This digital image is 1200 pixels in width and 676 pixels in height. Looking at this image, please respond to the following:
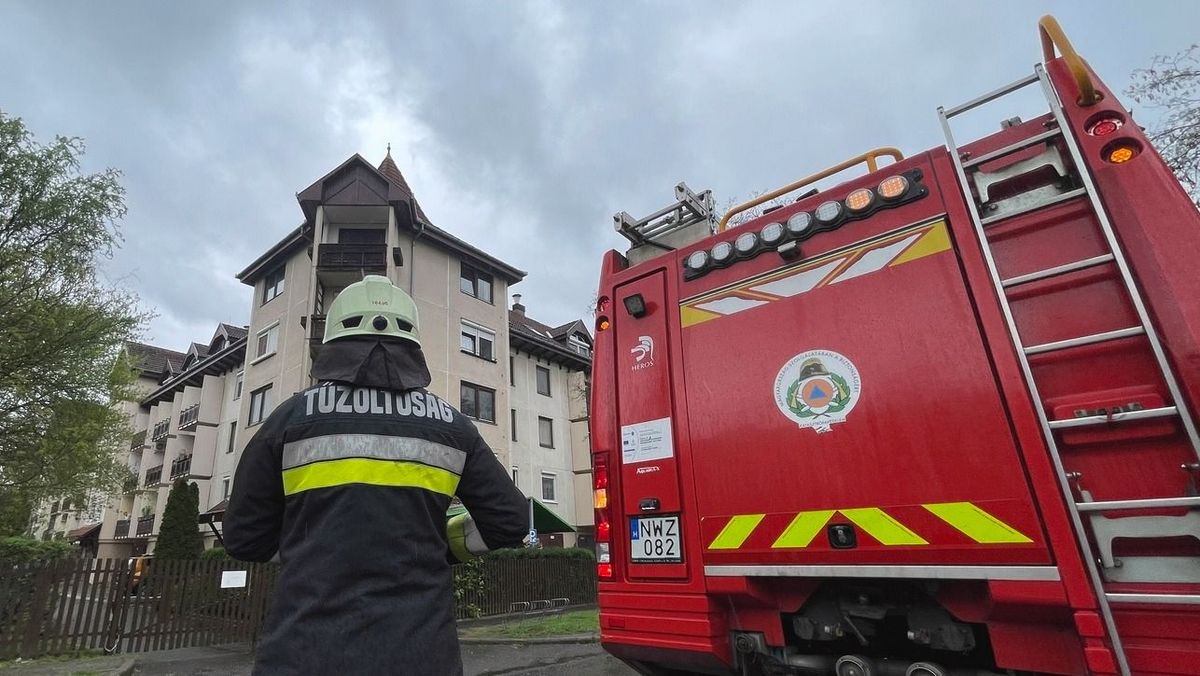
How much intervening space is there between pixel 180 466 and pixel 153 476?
5505mm

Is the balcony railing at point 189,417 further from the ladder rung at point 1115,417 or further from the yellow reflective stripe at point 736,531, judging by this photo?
the ladder rung at point 1115,417

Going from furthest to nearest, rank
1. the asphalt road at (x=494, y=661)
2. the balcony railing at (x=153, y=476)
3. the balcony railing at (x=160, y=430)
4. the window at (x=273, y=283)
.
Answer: the balcony railing at (x=160, y=430) → the balcony railing at (x=153, y=476) → the window at (x=273, y=283) → the asphalt road at (x=494, y=661)

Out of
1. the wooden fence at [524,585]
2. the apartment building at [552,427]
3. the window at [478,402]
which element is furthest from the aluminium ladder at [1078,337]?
the apartment building at [552,427]

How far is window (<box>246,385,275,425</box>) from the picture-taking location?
22.0 meters

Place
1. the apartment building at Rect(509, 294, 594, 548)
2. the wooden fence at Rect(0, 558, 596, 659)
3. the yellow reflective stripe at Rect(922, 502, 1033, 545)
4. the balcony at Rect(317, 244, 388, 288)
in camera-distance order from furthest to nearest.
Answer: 1. the apartment building at Rect(509, 294, 594, 548)
2. the balcony at Rect(317, 244, 388, 288)
3. the wooden fence at Rect(0, 558, 596, 659)
4. the yellow reflective stripe at Rect(922, 502, 1033, 545)

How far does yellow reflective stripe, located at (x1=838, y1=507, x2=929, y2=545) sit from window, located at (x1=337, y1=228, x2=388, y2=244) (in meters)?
20.6

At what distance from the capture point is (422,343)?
58.7 ft

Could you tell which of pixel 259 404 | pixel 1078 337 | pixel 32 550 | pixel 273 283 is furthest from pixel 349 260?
pixel 1078 337

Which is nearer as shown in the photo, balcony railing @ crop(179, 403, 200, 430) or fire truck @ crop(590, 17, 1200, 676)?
fire truck @ crop(590, 17, 1200, 676)

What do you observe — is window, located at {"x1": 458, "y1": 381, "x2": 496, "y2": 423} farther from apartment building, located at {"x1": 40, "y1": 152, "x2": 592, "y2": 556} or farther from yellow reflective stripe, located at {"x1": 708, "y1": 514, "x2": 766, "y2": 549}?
yellow reflective stripe, located at {"x1": 708, "y1": 514, "x2": 766, "y2": 549}

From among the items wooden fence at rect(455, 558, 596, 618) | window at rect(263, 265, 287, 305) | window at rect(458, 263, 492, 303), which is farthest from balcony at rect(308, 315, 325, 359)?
wooden fence at rect(455, 558, 596, 618)

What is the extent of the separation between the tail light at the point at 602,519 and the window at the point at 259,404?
21.4m

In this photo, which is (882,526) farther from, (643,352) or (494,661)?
(494,661)

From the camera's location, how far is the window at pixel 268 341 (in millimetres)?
22312
